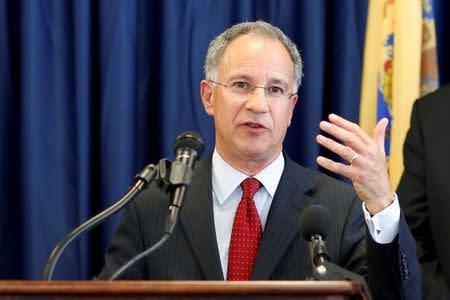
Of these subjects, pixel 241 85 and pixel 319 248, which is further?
pixel 241 85

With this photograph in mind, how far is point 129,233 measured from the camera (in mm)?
2465

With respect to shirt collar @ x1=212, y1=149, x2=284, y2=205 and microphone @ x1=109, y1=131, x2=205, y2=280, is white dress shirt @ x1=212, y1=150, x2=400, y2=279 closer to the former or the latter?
shirt collar @ x1=212, y1=149, x2=284, y2=205

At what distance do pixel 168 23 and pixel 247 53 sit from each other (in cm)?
101

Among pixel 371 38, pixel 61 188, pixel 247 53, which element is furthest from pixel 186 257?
pixel 371 38

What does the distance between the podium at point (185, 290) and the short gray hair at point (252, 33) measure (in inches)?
51.5

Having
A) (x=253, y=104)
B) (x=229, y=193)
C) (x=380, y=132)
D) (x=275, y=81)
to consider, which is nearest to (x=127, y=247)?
(x=229, y=193)

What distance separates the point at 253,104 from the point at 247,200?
0.99 feet

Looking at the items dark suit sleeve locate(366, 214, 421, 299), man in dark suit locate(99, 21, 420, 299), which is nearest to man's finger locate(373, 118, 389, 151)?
dark suit sleeve locate(366, 214, 421, 299)

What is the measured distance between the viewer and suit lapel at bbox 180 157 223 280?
2.34m

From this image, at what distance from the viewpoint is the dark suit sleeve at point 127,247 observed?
2378 mm

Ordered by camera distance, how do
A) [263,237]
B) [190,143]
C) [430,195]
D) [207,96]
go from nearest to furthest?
1. [190,143]
2. [263,237]
3. [207,96]
4. [430,195]

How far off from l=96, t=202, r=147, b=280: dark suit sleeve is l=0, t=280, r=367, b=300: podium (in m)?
0.97

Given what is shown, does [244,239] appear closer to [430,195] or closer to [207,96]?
[207,96]

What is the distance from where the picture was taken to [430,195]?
2908 mm
